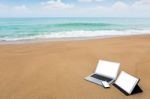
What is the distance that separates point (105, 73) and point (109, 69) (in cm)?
12

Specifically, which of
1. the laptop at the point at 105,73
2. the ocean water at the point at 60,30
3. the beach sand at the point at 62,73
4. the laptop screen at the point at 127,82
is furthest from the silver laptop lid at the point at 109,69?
the ocean water at the point at 60,30

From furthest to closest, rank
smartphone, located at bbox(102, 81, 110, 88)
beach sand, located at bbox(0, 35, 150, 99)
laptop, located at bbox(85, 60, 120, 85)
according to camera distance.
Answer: laptop, located at bbox(85, 60, 120, 85) → smartphone, located at bbox(102, 81, 110, 88) → beach sand, located at bbox(0, 35, 150, 99)

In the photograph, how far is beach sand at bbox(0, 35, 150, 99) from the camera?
10.7 feet

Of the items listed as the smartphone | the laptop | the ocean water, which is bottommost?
the ocean water

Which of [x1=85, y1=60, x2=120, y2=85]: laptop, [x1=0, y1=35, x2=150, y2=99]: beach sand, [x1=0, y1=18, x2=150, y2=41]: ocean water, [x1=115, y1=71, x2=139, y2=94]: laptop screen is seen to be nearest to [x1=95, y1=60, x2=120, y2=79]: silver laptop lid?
[x1=85, y1=60, x2=120, y2=85]: laptop

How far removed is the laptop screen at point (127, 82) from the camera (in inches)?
122

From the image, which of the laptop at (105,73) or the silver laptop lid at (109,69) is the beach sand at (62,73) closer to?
the laptop at (105,73)

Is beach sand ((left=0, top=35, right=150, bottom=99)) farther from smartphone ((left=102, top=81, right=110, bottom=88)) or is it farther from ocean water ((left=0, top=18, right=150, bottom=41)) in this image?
A: ocean water ((left=0, top=18, right=150, bottom=41))

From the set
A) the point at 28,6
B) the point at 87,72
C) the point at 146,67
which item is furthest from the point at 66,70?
the point at 28,6

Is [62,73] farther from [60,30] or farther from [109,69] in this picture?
[60,30]

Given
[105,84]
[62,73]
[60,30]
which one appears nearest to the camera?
[105,84]

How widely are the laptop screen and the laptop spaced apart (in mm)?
201

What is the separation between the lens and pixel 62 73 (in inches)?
166

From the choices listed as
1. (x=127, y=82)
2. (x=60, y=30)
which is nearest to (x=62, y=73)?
(x=127, y=82)
